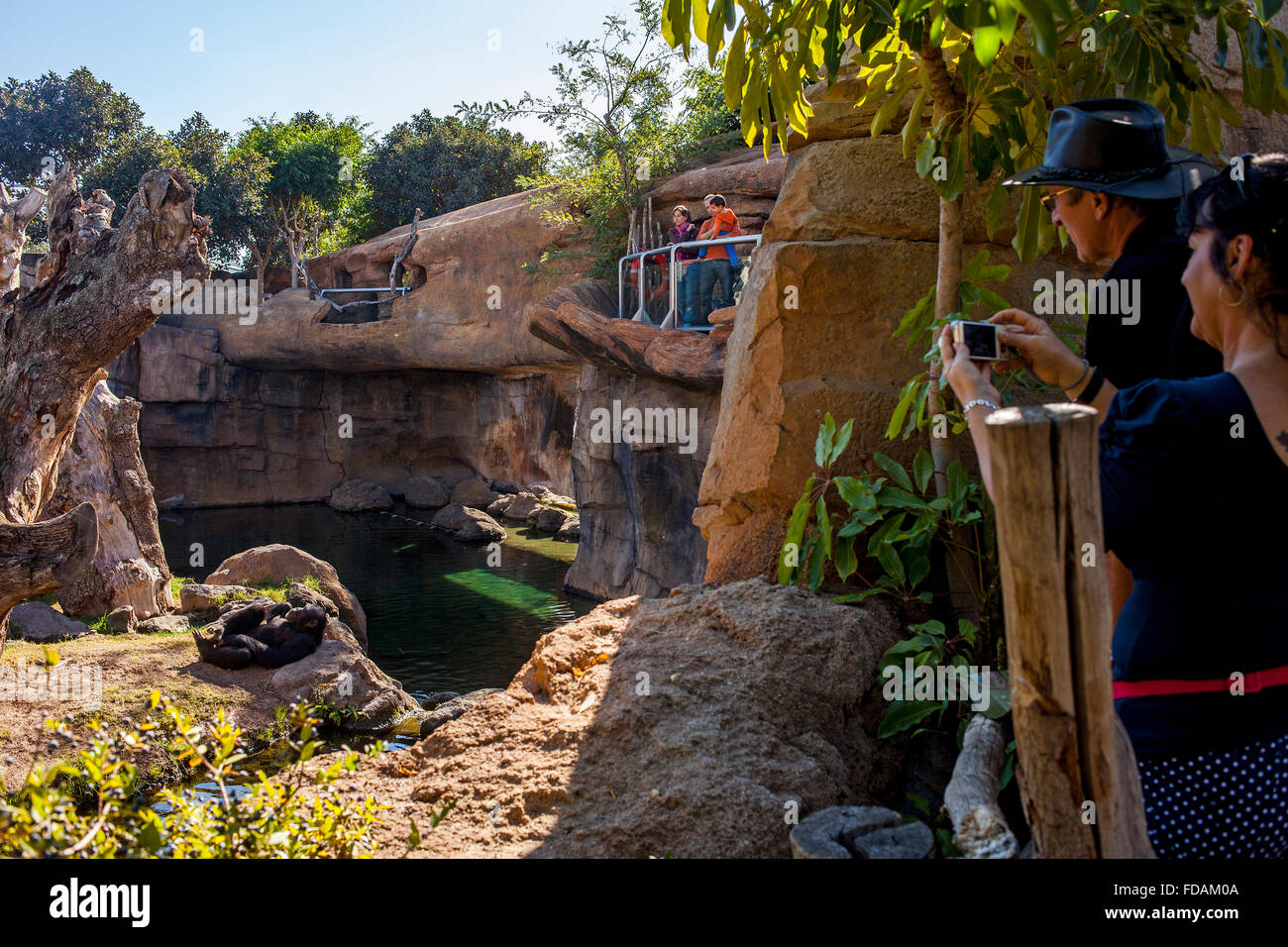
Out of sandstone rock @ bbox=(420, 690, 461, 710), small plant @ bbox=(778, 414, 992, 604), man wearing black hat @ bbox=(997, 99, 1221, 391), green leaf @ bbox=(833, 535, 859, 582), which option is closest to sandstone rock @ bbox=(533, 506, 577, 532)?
sandstone rock @ bbox=(420, 690, 461, 710)

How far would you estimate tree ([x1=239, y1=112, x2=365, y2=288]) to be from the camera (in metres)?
27.5

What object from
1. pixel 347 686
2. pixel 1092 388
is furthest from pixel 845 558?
pixel 347 686

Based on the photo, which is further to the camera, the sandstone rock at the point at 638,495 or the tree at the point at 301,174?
the tree at the point at 301,174

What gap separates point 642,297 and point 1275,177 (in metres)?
11.8

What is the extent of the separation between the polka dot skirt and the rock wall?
21.7 m

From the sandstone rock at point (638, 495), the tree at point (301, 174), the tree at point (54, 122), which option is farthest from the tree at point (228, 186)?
the sandstone rock at point (638, 495)

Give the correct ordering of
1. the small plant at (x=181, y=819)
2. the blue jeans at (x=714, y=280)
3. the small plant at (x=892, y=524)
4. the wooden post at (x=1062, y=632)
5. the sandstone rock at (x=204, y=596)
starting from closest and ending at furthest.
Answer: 1. the wooden post at (x=1062, y=632)
2. the small plant at (x=181, y=819)
3. the small plant at (x=892, y=524)
4. the blue jeans at (x=714, y=280)
5. the sandstone rock at (x=204, y=596)

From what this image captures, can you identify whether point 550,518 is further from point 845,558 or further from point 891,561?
point 891,561

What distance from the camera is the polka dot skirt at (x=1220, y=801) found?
1844mm

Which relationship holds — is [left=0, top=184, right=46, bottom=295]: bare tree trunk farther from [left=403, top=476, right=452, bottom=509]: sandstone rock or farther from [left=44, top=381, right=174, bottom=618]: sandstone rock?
[left=403, top=476, right=452, bottom=509]: sandstone rock

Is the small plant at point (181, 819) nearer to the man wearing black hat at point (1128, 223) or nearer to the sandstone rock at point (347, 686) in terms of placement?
the man wearing black hat at point (1128, 223)

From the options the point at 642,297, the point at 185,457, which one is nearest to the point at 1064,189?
the point at 642,297

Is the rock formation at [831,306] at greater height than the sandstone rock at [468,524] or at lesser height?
greater

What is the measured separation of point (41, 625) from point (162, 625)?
3.84 ft
